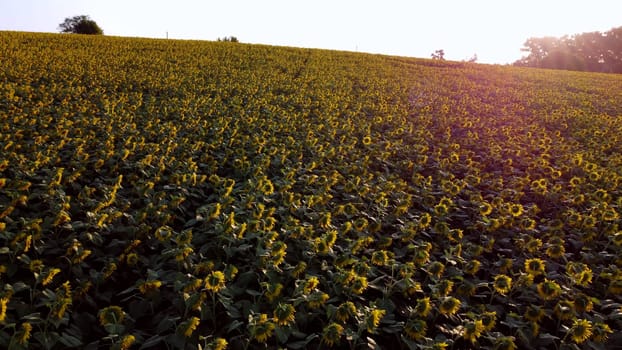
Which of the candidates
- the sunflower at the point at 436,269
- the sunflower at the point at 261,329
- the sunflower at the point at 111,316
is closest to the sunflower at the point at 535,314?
the sunflower at the point at 436,269

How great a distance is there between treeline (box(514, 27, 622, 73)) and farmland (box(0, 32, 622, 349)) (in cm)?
5382

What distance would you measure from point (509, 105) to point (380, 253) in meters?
11.0

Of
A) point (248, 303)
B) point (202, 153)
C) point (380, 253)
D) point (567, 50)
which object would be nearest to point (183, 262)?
point (248, 303)

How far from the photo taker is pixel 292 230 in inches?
131

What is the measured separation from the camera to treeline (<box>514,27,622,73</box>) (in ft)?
176

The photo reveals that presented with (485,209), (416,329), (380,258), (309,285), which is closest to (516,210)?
(485,209)

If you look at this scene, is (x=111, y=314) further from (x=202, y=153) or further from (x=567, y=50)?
(x=567, y=50)

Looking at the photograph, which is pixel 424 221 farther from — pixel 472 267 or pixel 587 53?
pixel 587 53

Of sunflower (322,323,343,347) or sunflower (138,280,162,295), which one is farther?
sunflower (138,280,162,295)

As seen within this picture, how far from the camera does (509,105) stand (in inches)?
479

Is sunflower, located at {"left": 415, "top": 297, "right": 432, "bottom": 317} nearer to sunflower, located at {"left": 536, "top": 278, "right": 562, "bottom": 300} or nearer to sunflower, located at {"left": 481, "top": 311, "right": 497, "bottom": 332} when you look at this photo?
sunflower, located at {"left": 481, "top": 311, "right": 497, "bottom": 332}

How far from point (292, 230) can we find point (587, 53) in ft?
229

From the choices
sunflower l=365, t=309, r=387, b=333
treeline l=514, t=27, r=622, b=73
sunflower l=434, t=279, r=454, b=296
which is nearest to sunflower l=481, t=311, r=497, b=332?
sunflower l=434, t=279, r=454, b=296

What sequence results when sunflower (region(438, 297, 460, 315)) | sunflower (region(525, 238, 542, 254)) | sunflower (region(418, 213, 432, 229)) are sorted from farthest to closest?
sunflower (region(418, 213, 432, 229)) → sunflower (region(525, 238, 542, 254)) → sunflower (region(438, 297, 460, 315))
